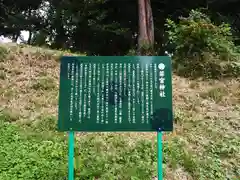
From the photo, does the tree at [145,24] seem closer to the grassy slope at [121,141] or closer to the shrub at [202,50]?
the shrub at [202,50]

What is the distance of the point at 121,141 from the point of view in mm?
5812

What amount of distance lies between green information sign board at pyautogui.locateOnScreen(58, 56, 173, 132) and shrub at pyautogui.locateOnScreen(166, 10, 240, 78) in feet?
14.9

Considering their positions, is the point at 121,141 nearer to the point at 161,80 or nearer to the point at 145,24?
the point at 161,80

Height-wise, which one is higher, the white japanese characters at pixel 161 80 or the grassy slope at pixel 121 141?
the white japanese characters at pixel 161 80

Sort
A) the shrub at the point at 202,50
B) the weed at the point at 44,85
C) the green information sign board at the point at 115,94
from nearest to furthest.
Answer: the green information sign board at the point at 115,94, the weed at the point at 44,85, the shrub at the point at 202,50

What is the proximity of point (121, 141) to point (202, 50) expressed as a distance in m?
4.04

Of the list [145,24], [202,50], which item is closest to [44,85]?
[202,50]

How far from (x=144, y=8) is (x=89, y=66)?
8.12m

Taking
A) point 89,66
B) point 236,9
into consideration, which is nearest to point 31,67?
point 89,66

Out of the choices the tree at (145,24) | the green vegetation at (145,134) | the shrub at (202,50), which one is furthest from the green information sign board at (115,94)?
the tree at (145,24)

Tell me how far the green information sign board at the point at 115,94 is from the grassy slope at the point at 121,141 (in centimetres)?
100

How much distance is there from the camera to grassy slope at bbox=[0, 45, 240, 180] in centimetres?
512

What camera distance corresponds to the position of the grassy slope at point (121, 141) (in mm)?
5125

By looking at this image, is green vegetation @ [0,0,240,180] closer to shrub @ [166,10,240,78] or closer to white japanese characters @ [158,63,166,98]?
shrub @ [166,10,240,78]
